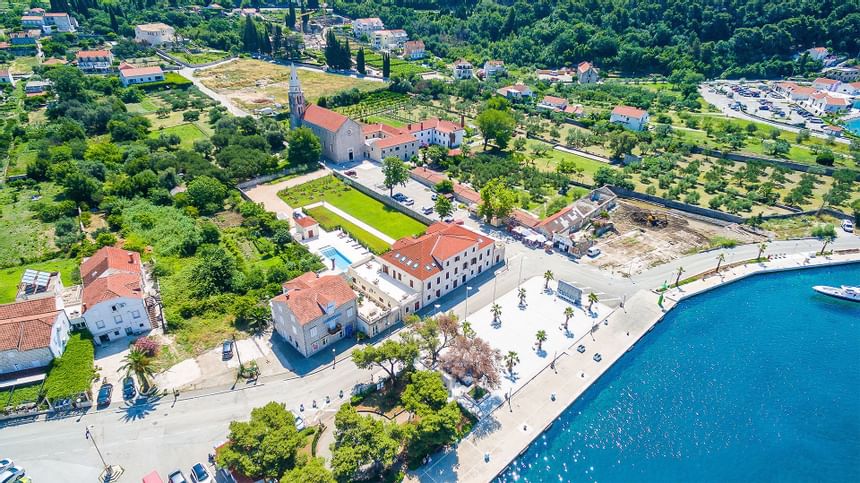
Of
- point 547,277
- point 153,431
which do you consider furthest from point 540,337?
point 153,431

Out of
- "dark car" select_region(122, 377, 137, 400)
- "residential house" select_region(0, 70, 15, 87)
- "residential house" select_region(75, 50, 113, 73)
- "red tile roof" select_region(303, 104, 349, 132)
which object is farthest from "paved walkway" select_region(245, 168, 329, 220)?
"residential house" select_region(0, 70, 15, 87)

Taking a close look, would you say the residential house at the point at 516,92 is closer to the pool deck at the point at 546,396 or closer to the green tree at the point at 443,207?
the green tree at the point at 443,207

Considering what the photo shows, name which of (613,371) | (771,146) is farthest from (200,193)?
(771,146)

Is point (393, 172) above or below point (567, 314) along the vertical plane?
above

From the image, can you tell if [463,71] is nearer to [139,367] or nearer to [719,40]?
[719,40]

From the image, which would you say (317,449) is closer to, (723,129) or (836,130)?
(723,129)

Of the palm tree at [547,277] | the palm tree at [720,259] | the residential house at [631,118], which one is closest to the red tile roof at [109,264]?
the palm tree at [547,277]

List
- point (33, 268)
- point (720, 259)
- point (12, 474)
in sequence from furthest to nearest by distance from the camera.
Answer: point (720, 259) → point (33, 268) → point (12, 474)
